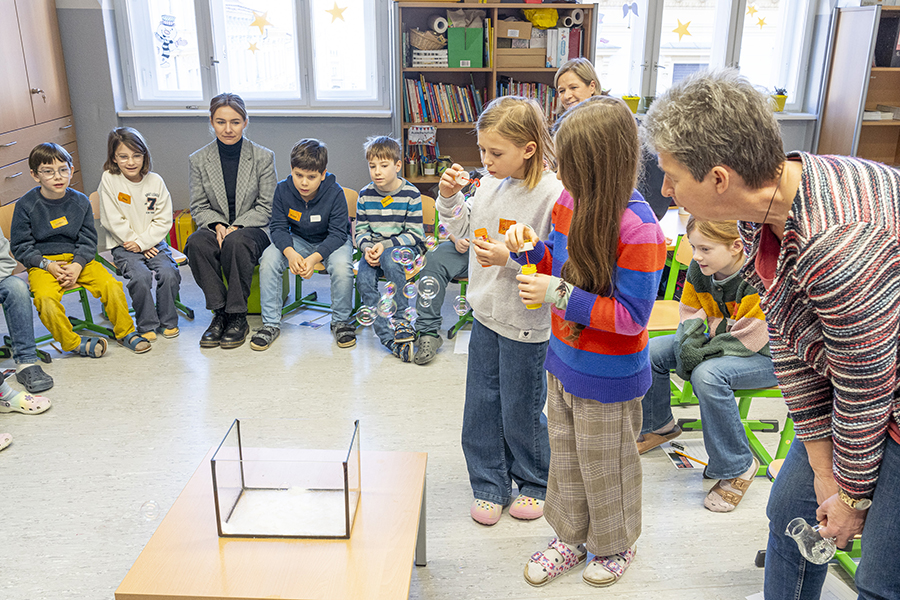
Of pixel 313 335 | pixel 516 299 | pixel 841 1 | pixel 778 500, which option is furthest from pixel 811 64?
pixel 778 500

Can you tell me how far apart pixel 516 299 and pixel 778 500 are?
88 centimetres

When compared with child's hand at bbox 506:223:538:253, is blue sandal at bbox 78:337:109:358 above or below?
below

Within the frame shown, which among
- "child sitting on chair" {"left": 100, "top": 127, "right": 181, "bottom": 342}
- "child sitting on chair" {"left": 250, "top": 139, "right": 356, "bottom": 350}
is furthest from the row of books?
"child sitting on chair" {"left": 100, "top": 127, "right": 181, "bottom": 342}

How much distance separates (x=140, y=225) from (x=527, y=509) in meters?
2.98

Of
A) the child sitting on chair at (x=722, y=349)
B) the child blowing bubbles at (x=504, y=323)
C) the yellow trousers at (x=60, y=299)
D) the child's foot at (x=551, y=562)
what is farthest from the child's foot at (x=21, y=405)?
the child sitting on chair at (x=722, y=349)

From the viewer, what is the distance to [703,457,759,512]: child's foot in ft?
8.23

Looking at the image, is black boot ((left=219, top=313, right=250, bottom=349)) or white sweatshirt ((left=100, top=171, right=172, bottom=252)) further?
white sweatshirt ((left=100, top=171, right=172, bottom=252))

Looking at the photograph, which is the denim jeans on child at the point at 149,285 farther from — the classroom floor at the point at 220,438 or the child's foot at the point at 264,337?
the child's foot at the point at 264,337

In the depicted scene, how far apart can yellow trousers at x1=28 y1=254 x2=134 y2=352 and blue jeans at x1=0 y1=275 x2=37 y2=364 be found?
83mm

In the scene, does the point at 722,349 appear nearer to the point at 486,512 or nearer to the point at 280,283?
the point at 486,512

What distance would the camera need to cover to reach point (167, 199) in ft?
14.0

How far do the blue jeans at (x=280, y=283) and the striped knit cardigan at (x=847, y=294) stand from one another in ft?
9.88

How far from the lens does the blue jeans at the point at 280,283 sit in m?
4.06

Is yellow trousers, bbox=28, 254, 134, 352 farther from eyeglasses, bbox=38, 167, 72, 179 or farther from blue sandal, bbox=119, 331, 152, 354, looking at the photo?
eyeglasses, bbox=38, 167, 72, 179
